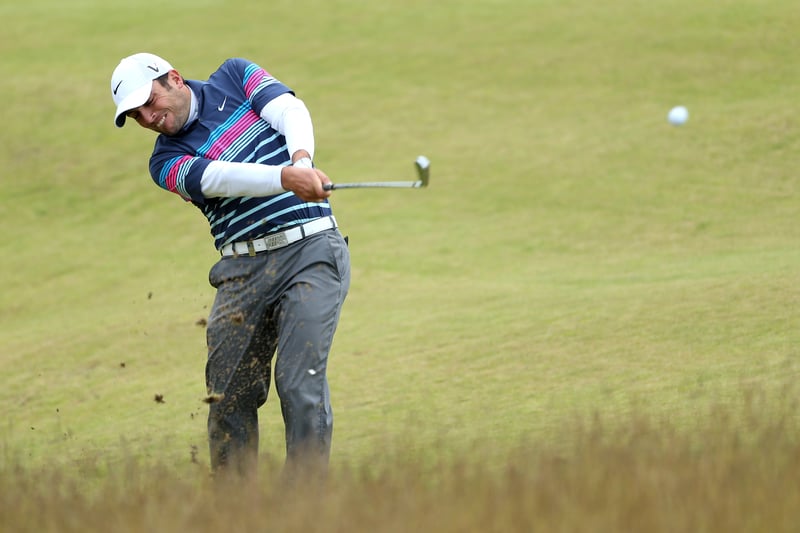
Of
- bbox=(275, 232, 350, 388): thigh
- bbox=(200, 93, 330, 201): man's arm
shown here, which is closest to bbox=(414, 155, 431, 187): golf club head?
bbox=(200, 93, 330, 201): man's arm

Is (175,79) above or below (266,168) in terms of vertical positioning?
above

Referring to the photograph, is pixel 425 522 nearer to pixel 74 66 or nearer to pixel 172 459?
pixel 172 459

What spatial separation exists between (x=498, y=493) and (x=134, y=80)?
8.89ft

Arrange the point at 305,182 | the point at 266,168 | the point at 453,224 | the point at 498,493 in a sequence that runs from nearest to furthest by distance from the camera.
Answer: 1. the point at 498,493
2. the point at 305,182
3. the point at 266,168
4. the point at 453,224

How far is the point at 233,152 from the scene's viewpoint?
5598 mm

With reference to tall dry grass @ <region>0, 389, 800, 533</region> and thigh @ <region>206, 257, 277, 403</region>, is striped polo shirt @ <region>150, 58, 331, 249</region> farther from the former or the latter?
tall dry grass @ <region>0, 389, 800, 533</region>

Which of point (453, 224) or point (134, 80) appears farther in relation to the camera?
point (453, 224)

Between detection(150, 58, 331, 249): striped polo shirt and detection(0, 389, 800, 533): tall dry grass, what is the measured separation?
1473 mm

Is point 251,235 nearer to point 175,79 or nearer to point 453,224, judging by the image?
point 175,79

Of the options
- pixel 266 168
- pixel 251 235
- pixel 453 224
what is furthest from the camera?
pixel 453 224

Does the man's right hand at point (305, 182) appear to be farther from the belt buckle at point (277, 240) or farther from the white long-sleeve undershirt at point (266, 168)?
the belt buckle at point (277, 240)

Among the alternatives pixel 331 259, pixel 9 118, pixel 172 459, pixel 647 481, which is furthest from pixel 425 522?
pixel 9 118

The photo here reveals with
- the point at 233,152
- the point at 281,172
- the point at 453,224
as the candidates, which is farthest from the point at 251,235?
the point at 453,224

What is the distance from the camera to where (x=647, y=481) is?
373 centimetres
